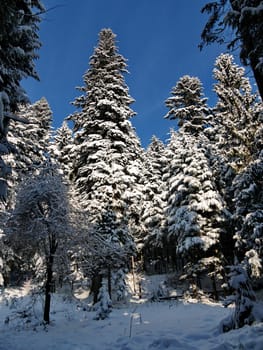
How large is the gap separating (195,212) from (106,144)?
22.9 ft

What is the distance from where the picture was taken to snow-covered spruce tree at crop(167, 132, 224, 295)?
17.8m

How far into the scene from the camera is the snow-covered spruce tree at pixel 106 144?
56.7ft

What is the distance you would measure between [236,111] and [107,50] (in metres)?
10.3

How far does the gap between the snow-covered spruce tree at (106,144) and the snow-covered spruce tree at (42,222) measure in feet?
16.8

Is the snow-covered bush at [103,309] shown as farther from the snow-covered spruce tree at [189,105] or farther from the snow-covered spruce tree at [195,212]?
the snow-covered spruce tree at [189,105]

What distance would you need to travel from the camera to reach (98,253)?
1196cm

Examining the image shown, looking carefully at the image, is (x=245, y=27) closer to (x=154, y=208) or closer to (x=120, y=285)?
(x=120, y=285)

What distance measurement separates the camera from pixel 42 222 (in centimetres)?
1031

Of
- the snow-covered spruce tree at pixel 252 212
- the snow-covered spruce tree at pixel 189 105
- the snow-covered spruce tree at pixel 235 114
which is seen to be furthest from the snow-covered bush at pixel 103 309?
the snow-covered spruce tree at pixel 189 105

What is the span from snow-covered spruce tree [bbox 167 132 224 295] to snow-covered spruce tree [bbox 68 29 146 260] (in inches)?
112

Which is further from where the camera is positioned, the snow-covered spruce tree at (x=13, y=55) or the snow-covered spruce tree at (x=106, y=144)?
the snow-covered spruce tree at (x=106, y=144)

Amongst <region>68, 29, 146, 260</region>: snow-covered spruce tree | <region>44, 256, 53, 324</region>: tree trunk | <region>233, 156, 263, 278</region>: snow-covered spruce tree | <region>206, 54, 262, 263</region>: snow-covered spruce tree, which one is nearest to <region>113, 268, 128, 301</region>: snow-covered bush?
<region>68, 29, 146, 260</region>: snow-covered spruce tree

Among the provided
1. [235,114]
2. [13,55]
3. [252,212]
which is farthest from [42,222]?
[235,114]

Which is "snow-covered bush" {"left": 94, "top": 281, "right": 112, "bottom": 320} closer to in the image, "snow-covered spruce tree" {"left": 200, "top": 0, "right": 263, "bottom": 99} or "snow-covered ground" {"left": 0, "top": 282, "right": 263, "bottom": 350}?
"snow-covered ground" {"left": 0, "top": 282, "right": 263, "bottom": 350}
